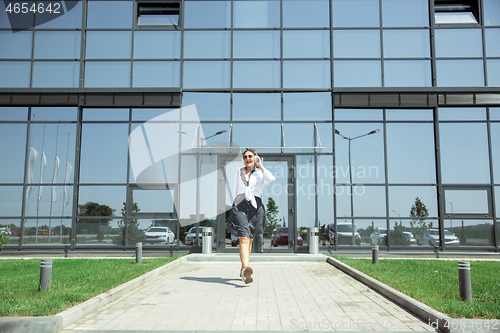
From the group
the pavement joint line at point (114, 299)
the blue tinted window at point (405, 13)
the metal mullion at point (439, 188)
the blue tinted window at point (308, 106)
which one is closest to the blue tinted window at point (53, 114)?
the blue tinted window at point (308, 106)

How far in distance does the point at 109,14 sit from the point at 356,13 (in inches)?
333

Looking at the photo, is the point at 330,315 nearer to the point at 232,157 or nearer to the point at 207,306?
the point at 207,306

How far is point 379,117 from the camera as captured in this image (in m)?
14.0

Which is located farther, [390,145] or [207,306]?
[390,145]

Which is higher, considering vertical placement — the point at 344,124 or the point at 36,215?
the point at 344,124

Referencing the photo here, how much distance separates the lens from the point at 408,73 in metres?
Answer: 14.1

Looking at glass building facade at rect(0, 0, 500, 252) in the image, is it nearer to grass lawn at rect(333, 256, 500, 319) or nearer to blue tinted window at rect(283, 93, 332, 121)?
blue tinted window at rect(283, 93, 332, 121)

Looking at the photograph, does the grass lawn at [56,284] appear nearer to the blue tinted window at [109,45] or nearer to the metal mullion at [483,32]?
the blue tinted window at [109,45]

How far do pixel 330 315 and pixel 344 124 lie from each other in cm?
958

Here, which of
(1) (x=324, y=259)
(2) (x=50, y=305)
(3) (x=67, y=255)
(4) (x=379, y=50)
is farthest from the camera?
(4) (x=379, y=50)

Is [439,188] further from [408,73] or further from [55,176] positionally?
[55,176]

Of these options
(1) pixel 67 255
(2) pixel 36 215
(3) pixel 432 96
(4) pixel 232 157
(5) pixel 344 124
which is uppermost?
(3) pixel 432 96

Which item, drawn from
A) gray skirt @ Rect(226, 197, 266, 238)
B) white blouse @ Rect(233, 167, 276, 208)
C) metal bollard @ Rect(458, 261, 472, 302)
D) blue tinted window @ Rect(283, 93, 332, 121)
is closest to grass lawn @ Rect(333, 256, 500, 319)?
metal bollard @ Rect(458, 261, 472, 302)

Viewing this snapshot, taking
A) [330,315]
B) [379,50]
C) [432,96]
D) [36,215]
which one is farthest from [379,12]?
[36,215]
